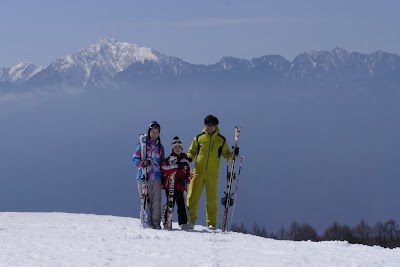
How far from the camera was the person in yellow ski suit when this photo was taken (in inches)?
551

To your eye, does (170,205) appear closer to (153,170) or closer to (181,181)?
(181,181)

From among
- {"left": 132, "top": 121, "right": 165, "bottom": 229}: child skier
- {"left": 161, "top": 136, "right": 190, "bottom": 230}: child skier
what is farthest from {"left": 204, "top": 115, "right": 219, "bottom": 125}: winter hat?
{"left": 132, "top": 121, "right": 165, "bottom": 229}: child skier

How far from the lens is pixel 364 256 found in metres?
10.5

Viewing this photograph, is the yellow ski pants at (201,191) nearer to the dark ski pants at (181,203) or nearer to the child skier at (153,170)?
the dark ski pants at (181,203)

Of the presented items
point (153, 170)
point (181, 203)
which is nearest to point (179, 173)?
point (153, 170)

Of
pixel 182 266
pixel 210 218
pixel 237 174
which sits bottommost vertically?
pixel 182 266

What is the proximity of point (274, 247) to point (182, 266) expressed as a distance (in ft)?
8.56

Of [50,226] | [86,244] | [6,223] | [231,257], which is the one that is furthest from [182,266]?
[6,223]

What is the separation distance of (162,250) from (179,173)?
3.38 metres

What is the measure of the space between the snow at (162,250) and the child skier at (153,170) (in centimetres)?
58

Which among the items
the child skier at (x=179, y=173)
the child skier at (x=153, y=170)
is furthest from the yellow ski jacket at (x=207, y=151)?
the child skier at (x=153, y=170)

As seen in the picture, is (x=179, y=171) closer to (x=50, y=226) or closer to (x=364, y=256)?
(x=50, y=226)

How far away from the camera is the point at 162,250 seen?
34.1 feet

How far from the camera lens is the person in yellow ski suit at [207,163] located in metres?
14.0
